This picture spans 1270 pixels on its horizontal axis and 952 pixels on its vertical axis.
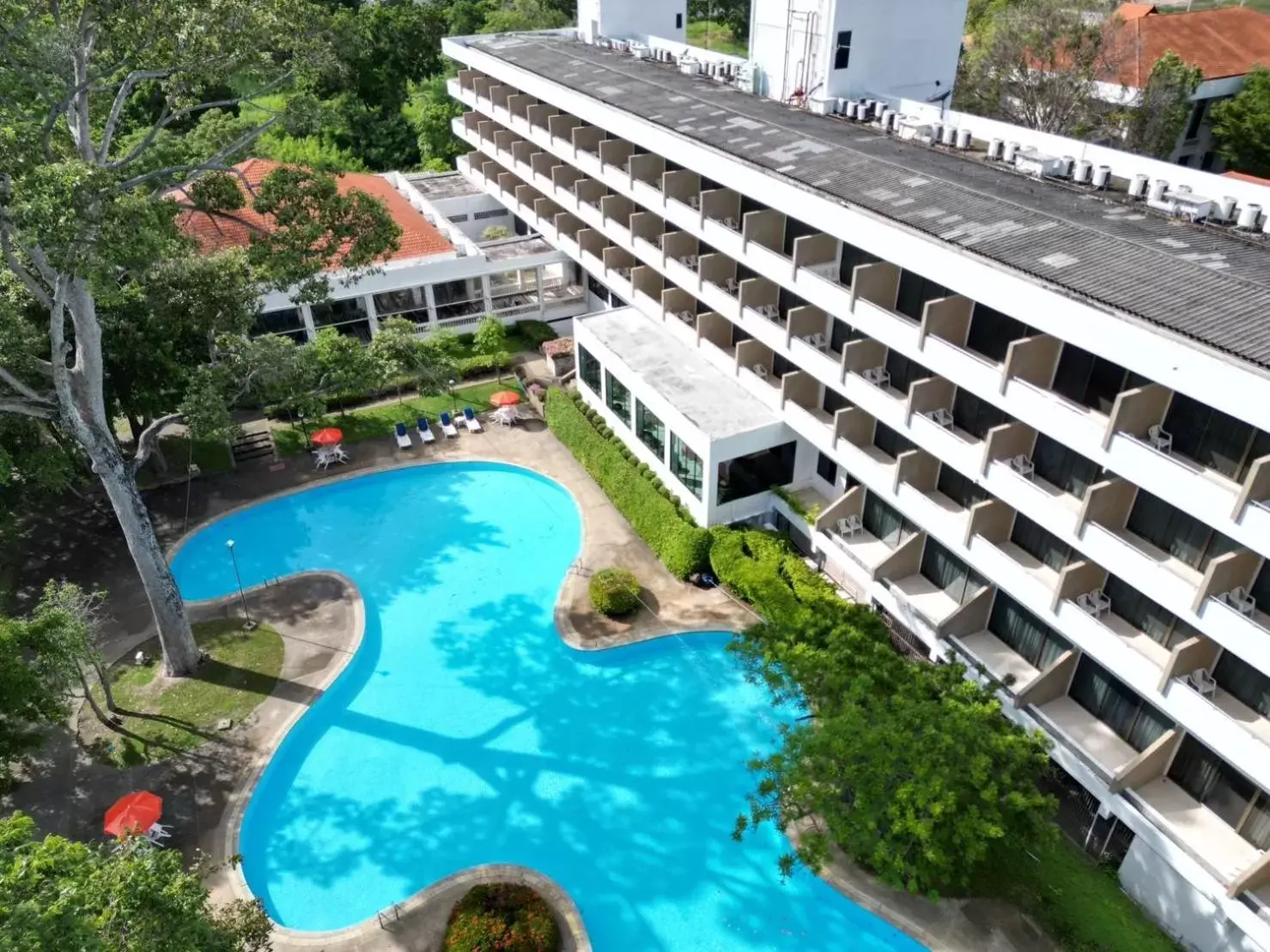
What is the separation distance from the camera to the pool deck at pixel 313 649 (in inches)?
806

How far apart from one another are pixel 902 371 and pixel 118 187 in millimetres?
21841

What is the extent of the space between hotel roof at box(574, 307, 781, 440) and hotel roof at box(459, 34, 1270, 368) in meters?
8.16

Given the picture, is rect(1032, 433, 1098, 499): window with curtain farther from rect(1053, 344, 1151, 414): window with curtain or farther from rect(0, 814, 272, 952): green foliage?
rect(0, 814, 272, 952): green foliage

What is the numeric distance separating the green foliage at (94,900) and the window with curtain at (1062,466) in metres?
20.6

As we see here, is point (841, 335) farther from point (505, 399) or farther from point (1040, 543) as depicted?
point (505, 399)

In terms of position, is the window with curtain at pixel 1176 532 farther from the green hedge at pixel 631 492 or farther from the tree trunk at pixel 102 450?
the tree trunk at pixel 102 450

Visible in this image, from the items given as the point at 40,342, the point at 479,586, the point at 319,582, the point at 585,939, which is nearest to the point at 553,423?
the point at 479,586

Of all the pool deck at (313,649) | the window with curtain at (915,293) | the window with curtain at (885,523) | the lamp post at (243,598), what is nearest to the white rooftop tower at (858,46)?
the window with curtain at (915,293)

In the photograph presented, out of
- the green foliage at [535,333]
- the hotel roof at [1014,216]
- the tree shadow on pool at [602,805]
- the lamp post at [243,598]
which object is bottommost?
the tree shadow on pool at [602,805]

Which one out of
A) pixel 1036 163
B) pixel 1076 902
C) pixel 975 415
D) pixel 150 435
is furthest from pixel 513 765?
pixel 1036 163

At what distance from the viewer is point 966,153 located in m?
30.4

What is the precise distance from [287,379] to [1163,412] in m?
25.4

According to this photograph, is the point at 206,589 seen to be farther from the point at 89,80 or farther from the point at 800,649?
the point at 800,649

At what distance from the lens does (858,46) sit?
1463 inches
